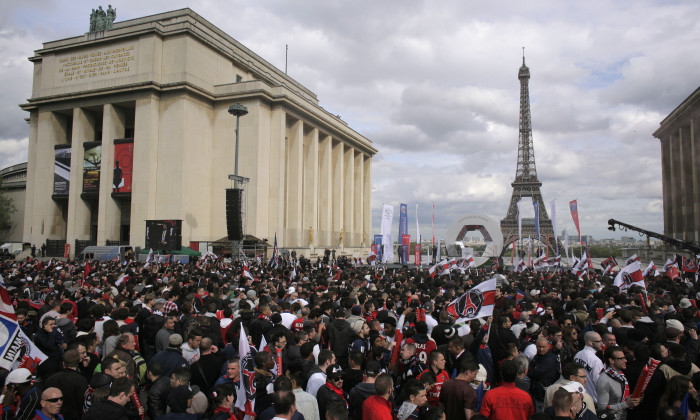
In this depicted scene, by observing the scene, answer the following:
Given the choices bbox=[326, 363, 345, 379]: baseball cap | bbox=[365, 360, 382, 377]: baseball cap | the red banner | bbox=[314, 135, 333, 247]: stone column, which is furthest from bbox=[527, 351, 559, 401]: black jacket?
bbox=[314, 135, 333, 247]: stone column

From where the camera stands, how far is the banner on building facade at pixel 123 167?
1622 inches

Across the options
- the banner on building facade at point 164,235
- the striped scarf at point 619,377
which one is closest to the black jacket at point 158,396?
the striped scarf at point 619,377

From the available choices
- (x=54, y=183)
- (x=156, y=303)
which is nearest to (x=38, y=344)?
(x=156, y=303)

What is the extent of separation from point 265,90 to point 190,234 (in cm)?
1448

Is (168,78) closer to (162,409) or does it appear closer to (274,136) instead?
(274,136)

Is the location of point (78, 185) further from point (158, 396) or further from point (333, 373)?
point (333, 373)

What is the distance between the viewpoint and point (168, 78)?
41.2 metres

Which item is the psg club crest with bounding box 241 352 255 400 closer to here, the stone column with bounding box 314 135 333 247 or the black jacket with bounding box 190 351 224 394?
the black jacket with bounding box 190 351 224 394

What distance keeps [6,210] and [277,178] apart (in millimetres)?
32156

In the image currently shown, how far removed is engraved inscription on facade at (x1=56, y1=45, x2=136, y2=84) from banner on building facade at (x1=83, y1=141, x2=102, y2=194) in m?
6.46

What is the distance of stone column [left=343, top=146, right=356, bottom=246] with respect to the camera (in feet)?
194

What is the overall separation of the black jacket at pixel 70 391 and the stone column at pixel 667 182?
2424 inches

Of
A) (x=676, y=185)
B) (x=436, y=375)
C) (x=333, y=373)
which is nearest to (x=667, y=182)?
(x=676, y=185)

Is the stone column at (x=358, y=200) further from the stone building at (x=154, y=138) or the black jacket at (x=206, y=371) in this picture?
the black jacket at (x=206, y=371)
